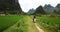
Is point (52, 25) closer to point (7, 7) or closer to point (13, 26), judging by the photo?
point (13, 26)

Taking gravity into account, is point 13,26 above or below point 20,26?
above

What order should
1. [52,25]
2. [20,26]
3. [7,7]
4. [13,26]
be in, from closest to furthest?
[13,26] < [20,26] < [52,25] < [7,7]

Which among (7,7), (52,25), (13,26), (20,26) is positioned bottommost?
(52,25)

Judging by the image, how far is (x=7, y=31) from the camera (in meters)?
8.70

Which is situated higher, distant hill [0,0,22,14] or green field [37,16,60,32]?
distant hill [0,0,22,14]

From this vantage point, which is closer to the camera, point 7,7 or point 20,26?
point 20,26

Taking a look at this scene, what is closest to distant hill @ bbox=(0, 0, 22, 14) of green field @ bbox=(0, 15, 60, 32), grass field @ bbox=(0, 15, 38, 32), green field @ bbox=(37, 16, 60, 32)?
green field @ bbox=(0, 15, 60, 32)

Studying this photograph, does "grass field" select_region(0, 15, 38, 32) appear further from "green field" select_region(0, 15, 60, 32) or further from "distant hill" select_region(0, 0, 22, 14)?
"distant hill" select_region(0, 0, 22, 14)

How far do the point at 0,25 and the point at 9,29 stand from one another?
2.12 feet

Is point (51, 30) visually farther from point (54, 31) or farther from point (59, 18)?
point (59, 18)

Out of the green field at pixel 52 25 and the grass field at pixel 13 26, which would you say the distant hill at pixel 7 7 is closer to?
the grass field at pixel 13 26

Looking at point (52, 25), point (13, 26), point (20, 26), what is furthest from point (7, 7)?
point (13, 26)

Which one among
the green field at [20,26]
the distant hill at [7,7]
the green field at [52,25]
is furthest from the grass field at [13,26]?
the distant hill at [7,7]

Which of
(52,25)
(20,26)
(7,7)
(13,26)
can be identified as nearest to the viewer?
(13,26)
